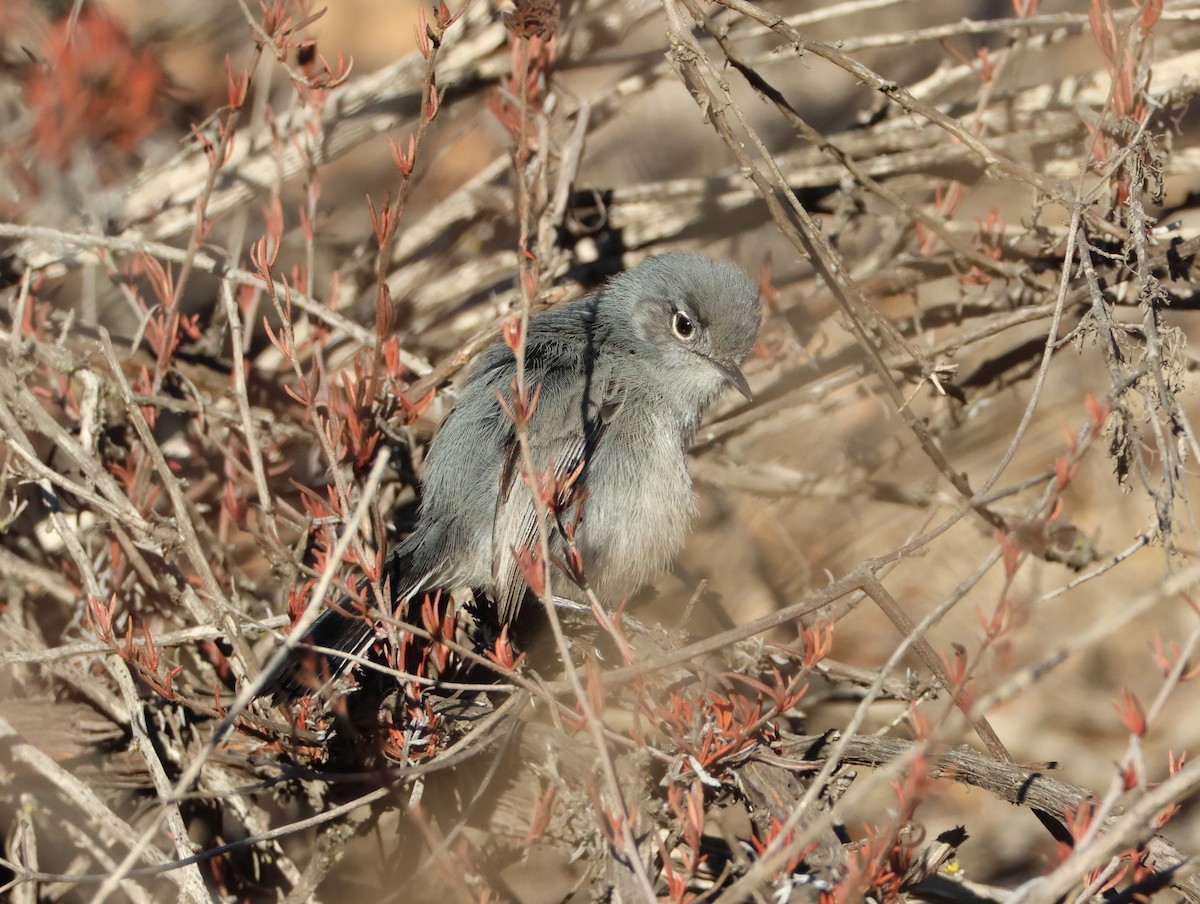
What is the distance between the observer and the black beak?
340 centimetres

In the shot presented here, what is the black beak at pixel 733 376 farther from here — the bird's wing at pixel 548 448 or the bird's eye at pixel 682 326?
the bird's wing at pixel 548 448

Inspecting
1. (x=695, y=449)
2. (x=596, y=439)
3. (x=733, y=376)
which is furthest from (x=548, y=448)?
(x=695, y=449)

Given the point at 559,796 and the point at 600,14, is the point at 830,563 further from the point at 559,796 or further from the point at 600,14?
the point at 600,14

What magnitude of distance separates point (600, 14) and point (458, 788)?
292 cm

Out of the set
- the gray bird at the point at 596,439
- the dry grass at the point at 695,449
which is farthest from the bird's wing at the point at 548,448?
the dry grass at the point at 695,449

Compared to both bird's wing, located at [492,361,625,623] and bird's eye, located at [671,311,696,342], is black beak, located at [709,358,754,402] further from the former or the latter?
bird's wing, located at [492,361,625,623]

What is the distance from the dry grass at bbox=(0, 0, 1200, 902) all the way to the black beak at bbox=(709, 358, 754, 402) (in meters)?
0.41

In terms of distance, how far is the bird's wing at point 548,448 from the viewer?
119 inches

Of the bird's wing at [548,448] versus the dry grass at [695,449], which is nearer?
the dry grass at [695,449]

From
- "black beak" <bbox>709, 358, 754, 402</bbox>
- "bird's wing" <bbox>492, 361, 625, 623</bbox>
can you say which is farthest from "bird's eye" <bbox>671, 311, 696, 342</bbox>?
"bird's wing" <bbox>492, 361, 625, 623</bbox>

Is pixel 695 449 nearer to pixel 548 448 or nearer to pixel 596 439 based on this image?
pixel 596 439

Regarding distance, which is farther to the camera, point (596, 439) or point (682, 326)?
point (682, 326)

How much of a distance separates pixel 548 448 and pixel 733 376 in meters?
0.68

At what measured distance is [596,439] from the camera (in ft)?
10.8
